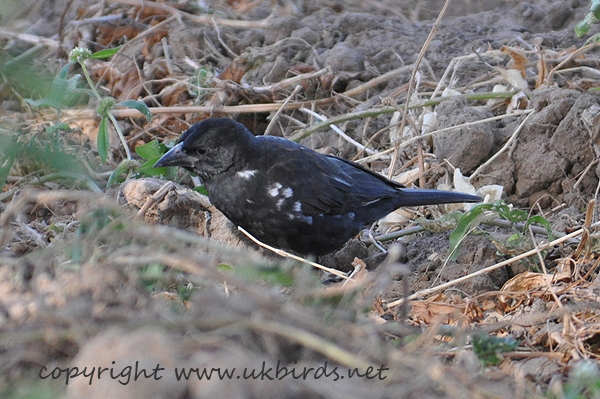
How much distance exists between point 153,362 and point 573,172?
3.17m

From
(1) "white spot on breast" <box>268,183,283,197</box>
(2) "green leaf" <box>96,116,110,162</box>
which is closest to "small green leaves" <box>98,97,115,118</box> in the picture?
(2) "green leaf" <box>96,116,110,162</box>

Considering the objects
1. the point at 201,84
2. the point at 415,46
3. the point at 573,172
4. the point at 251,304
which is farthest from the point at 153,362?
the point at 415,46

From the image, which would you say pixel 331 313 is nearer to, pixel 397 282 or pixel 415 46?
pixel 397 282

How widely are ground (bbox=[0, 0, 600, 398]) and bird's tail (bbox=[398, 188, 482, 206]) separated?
0.44ft

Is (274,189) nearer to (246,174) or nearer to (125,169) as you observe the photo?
(246,174)

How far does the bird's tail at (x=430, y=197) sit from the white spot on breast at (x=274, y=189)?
2.44ft

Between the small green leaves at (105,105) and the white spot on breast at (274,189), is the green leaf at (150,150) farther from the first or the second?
the white spot on breast at (274,189)

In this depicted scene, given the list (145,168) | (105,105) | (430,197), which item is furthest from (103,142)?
(430,197)

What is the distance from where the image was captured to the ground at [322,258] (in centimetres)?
165

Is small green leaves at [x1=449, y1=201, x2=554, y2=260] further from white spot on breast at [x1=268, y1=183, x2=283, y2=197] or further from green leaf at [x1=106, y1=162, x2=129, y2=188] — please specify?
green leaf at [x1=106, y1=162, x2=129, y2=188]

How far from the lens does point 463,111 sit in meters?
4.56

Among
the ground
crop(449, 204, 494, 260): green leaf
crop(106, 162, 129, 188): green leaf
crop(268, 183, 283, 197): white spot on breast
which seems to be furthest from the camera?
crop(106, 162, 129, 188): green leaf

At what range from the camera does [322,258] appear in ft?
13.7

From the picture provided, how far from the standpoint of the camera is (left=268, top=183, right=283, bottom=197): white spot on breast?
3689 millimetres
